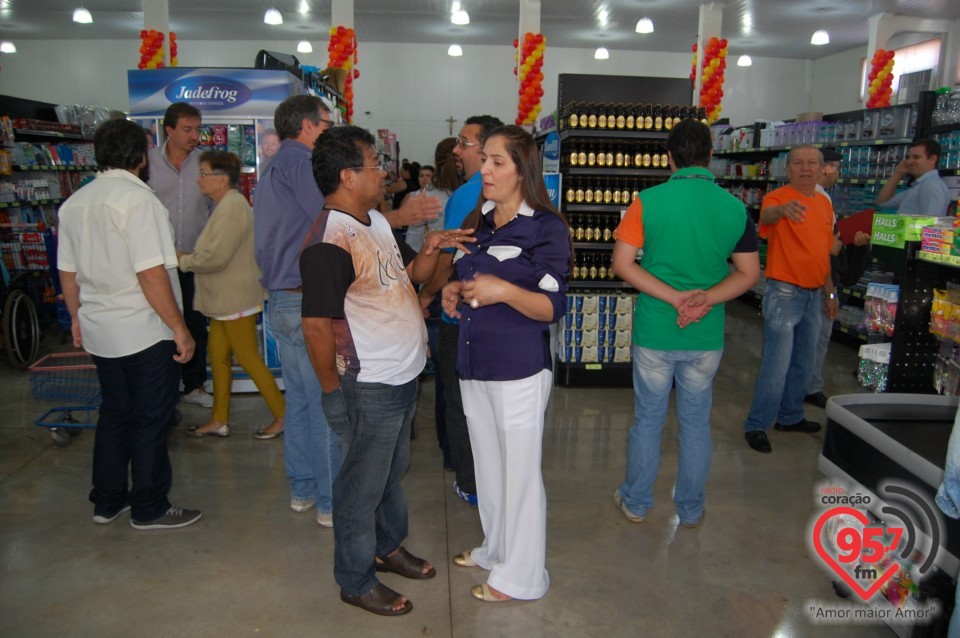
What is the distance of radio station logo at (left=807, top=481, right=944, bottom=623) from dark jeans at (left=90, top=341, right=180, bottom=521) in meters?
2.62

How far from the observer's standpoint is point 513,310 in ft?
7.32

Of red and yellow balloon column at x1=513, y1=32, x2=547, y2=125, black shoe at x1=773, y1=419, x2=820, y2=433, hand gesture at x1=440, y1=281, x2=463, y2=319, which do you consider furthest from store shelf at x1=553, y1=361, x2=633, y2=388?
red and yellow balloon column at x1=513, y1=32, x2=547, y2=125

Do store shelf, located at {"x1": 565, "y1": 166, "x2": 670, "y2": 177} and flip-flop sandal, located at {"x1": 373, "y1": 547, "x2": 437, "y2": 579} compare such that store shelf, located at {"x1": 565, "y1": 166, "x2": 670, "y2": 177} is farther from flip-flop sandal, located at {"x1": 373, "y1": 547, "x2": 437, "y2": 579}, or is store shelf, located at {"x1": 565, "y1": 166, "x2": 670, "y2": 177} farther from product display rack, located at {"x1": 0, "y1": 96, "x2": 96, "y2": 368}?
product display rack, located at {"x1": 0, "y1": 96, "x2": 96, "y2": 368}

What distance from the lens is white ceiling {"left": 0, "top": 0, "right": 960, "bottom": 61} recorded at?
1227 centimetres

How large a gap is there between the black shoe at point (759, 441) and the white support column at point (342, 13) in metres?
8.91

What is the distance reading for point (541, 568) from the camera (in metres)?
2.48

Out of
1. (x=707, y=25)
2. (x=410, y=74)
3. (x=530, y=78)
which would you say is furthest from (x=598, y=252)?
(x=410, y=74)

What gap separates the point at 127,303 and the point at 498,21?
12700 millimetres

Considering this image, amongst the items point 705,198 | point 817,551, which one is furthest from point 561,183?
point 817,551

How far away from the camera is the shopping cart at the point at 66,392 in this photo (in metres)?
4.00

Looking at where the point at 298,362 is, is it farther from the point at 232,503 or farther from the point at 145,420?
the point at 232,503

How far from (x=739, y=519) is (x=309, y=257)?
2392 millimetres

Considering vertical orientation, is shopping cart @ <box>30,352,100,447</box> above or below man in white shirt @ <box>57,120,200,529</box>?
below

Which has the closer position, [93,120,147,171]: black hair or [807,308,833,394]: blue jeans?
[93,120,147,171]: black hair
